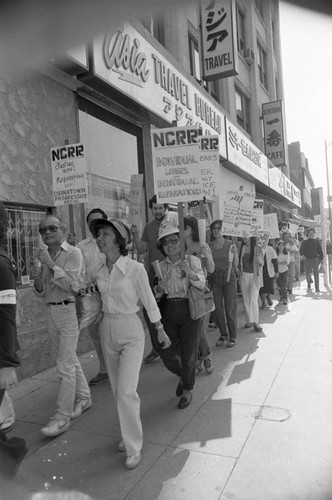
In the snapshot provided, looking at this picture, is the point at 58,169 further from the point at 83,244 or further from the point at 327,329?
the point at 327,329

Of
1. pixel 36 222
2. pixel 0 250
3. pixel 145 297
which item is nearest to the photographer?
pixel 0 250

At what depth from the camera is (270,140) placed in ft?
64.7

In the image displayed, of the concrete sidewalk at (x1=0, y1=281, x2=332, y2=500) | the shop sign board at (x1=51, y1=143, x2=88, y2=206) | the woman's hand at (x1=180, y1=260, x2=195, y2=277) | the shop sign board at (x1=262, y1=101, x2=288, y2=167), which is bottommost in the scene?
the concrete sidewalk at (x1=0, y1=281, x2=332, y2=500)

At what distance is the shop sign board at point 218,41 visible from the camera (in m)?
10.6

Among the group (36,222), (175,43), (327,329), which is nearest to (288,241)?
(327,329)

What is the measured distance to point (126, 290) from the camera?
3.25 m

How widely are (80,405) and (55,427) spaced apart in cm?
48

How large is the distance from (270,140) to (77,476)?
62.1ft

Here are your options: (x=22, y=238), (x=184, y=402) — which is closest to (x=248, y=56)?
(x=22, y=238)

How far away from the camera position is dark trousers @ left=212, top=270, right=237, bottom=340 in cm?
648

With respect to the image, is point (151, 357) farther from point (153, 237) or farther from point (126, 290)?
point (126, 290)

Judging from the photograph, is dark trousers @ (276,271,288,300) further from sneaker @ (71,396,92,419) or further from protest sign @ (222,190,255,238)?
sneaker @ (71,396,92,419)

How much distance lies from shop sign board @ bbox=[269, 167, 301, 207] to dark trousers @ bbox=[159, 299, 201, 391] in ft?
48.7

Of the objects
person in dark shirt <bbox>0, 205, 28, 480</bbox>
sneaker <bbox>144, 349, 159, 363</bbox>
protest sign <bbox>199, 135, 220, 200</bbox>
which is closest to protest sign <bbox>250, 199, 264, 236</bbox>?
protest sign <bbox>199, 135, 220, 200</bbox>
